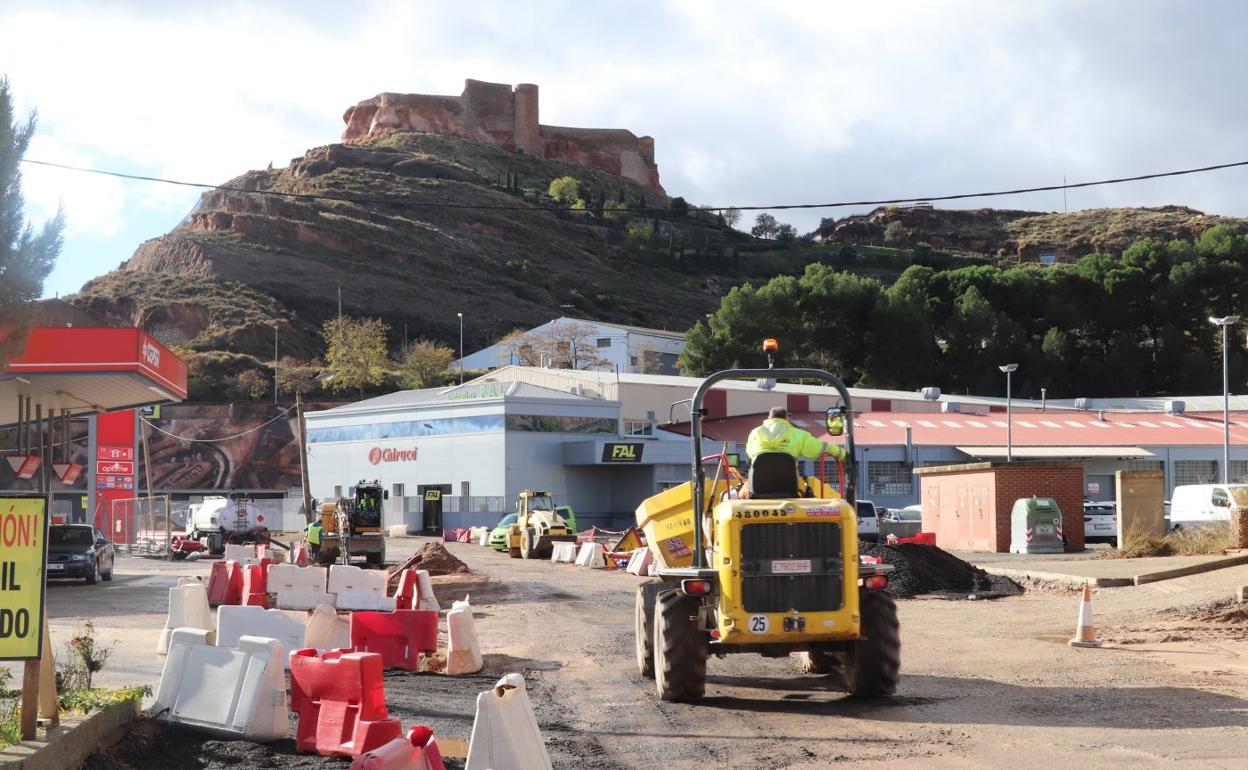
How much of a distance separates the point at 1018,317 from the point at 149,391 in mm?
81070

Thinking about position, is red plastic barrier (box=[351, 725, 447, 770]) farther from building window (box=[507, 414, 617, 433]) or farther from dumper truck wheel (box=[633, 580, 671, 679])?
building window (box=[507, 414, 617, 433])

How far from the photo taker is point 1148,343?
98750 mm

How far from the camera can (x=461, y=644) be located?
47.4 ft

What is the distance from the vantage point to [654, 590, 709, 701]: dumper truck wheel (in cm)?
1184

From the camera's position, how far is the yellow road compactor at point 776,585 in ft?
37.5

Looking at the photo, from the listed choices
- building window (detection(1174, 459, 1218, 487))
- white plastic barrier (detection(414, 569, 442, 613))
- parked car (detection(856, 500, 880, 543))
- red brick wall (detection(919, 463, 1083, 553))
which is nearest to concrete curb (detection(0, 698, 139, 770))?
white plastic barrier (detection(414, 569, 442, 613))

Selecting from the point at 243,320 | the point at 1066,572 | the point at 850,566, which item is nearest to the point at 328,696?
the point at 850,566

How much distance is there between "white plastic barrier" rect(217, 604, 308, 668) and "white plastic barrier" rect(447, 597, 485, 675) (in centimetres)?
156

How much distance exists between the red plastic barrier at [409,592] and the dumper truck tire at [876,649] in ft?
25.1

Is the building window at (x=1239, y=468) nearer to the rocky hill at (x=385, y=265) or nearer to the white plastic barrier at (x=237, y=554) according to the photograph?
the white plastic barrier at (x=237, y=554)

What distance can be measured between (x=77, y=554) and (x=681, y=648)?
2306cm

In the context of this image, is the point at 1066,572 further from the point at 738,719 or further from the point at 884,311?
the point at 884,311

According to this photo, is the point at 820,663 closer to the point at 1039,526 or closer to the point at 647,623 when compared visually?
the point at 647,623

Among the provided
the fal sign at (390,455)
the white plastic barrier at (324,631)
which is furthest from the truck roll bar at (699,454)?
the fal sign at (390,455)
